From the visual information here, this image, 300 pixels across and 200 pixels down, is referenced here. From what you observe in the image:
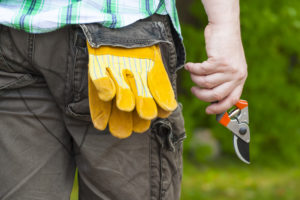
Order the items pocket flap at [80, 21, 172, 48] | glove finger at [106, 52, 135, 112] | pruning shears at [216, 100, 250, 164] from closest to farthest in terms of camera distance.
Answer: glove finger at [106, 52, 135, 112] → pocket flap at [80, 21, 172, 48] → pruning shears at [216, 100, 250, 164]

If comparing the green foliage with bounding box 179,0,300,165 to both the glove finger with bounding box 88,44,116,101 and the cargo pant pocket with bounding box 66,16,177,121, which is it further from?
the glove finger with bounding box 88,44,116,101

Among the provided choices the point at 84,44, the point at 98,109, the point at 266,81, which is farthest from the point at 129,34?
the point at 266,81

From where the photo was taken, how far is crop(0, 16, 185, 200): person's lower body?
133 centimetres

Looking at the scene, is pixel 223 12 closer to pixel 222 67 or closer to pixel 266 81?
pixel 222 67

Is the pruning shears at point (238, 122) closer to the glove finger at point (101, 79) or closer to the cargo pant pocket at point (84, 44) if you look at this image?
the cargo pant pocket at point (84, 44)

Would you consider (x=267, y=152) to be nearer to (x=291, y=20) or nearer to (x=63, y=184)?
(x=291, y=20)

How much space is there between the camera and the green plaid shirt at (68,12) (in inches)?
50.7

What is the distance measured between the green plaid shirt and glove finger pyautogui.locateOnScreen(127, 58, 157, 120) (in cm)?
12

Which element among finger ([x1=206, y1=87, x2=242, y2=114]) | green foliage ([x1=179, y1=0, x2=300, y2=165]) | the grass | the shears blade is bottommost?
the grass

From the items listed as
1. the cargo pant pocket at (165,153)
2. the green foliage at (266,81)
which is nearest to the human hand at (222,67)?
the cargo pant pocket at (165,153)

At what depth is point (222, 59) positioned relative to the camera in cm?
138

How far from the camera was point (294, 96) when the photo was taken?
4.69 m

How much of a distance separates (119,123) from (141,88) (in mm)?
102

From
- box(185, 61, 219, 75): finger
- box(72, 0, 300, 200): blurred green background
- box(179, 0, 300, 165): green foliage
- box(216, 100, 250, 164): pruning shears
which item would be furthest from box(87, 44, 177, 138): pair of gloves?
box(179, 0, 300, 165): green foliage
